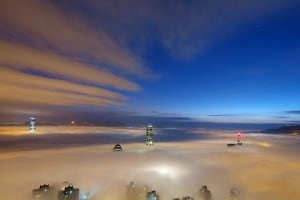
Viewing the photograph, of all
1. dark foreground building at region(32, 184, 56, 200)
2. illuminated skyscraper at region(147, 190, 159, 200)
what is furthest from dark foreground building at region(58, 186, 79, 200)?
illuminated skyscraper at region(147, 190, 159, 200)

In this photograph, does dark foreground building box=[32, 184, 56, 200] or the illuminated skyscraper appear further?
the illuminated skyscraper

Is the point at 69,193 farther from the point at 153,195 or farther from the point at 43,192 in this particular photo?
the point at 153,195

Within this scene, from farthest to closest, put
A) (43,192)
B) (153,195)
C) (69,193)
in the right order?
(153,195)
(43,192)
(69,193)

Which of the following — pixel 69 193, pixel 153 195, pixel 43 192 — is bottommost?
pixel 153 195

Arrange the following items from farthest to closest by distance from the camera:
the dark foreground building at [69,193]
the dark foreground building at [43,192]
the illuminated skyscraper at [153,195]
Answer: the illuminated skyscraper at [153,195]
the dark foreground building at [43,192]
the dark foreground building at [69,193]

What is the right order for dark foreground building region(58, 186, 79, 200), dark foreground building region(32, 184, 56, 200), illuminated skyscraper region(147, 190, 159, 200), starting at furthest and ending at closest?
illuminated skyscraper region(147, 190, 159, 200), dark foreground building region(32, 184, 56, 200), dark foreground building region(58, 186, 79, 200)

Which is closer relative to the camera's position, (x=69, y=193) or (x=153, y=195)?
(x=69, y=193)

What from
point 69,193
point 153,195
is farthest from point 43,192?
point 153,195

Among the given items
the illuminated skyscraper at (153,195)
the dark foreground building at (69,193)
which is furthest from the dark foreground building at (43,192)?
the illuminated skyscraper at (153,195)

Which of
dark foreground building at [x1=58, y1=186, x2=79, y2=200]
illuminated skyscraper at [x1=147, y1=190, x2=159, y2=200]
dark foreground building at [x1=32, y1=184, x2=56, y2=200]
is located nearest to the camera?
dark foreground building at [x1=58, y1=186, x2=79, y2=200]

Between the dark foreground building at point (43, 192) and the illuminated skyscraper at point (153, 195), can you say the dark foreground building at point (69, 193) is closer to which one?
the dark foreground building at point (43, 192)

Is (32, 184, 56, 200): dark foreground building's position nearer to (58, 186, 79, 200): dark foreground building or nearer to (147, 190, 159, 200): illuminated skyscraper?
(58, 186, 79, 200): dark foreground building

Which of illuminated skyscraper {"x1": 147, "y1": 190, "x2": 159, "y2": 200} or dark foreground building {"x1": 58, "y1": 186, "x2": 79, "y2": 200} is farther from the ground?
dark foreground building {"x1": 58, "y1": 186, "x2": 79, "y2": 200}
